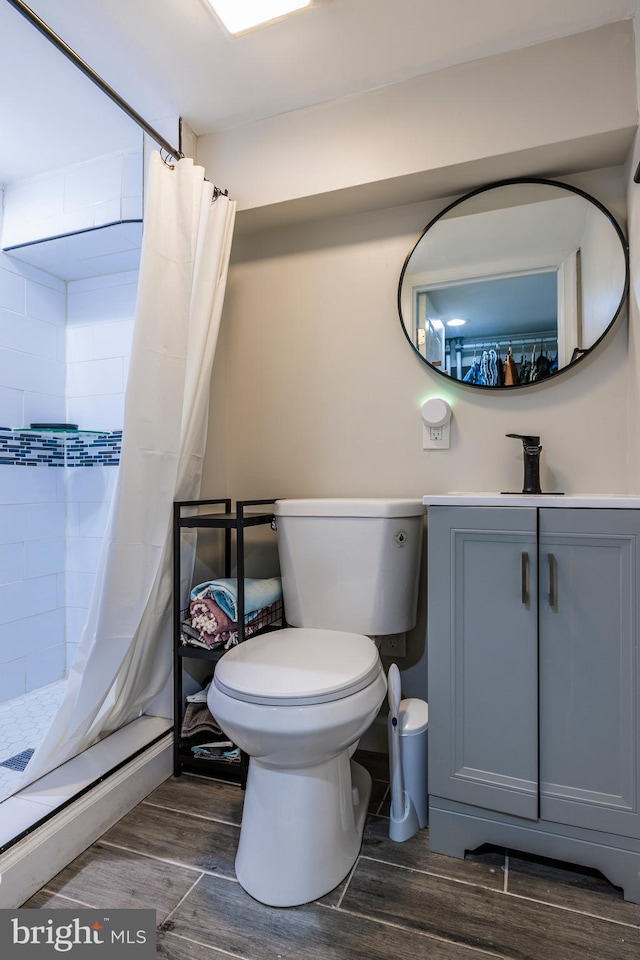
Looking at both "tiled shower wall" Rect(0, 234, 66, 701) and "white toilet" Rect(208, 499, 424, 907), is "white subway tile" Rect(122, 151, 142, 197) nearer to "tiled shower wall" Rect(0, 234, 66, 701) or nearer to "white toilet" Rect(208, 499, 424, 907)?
"tiled shower wall" Rect(0, 234, 66, 701)

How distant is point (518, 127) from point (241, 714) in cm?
175

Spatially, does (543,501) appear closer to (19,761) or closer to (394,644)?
(394,644)

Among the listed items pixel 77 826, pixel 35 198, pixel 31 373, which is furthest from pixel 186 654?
pixel 35 198

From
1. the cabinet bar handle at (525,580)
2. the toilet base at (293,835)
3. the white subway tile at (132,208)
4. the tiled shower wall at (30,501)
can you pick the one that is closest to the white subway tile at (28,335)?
the tiled shower wall at (30,501)

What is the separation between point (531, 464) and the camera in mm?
1560

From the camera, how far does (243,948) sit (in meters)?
1.00

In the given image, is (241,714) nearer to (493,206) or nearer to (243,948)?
(243,948)

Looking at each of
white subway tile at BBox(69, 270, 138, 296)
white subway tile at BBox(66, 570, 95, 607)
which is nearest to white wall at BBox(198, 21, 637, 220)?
white subway tile at BBox(69, 270, 138, 296)

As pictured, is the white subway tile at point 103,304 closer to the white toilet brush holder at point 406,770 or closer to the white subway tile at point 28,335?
the white subway tile at point 28,335

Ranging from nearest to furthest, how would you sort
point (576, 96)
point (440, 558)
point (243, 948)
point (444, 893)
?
point (243, 948) < point (444, 893) < point (440, 558) < point (576, 96)

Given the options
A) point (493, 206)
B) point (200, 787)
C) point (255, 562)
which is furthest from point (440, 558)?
point (493, 206)

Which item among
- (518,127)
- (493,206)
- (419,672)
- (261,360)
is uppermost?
(518,127)

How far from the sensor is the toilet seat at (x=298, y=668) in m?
1.09

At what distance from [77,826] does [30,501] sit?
1.36 metres
